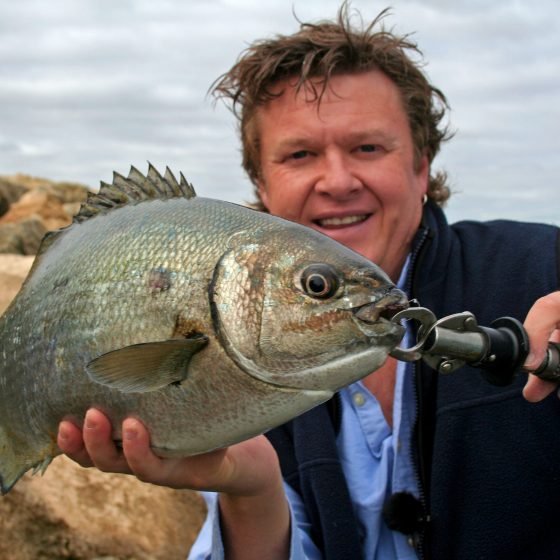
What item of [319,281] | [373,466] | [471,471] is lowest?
[373,466]

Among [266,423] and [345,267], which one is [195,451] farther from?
[345,267]

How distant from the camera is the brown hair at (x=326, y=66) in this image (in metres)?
3.81

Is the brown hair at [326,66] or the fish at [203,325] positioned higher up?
the brown hair at [326,66]

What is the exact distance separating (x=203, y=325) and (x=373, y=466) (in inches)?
74.0

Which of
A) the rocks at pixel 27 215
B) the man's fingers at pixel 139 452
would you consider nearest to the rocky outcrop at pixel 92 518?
the man's fingers at pixel 139 452

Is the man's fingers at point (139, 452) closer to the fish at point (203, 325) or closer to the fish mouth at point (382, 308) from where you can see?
the fish at point (203, 325)

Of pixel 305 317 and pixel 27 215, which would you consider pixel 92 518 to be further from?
pixel 27 215

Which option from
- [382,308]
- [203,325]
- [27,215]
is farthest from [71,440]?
[27,215]

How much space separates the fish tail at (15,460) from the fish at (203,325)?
17 cm

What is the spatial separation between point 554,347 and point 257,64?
2284 mm

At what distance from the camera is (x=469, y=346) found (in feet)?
7.02

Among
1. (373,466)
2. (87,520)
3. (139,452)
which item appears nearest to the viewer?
(139,452)

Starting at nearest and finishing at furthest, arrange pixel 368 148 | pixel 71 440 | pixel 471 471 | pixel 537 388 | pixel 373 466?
pixel 71 440 → pixel 537 388 → pixel 471 471 → pixel 373 466 → pixel 368 148

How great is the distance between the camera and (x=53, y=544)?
446cm
